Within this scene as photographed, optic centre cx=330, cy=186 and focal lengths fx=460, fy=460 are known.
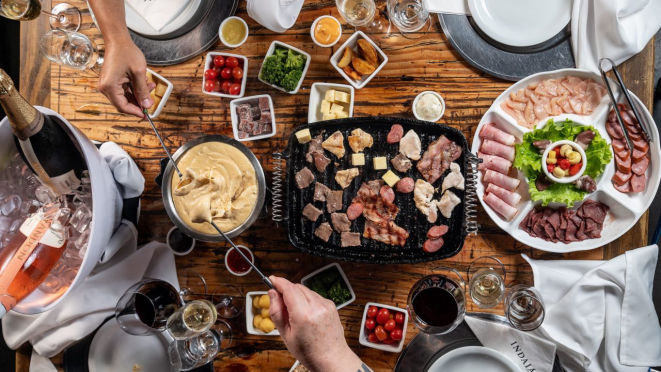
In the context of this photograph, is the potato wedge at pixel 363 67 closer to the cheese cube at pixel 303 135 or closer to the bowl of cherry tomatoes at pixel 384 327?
the cheese cube at pixel 303 135

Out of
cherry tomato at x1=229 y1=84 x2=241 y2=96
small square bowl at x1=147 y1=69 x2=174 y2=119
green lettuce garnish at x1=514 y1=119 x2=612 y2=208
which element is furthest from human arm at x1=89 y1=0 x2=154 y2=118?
green lettuce garnish at x1=514 y1=119 x2=612 y2=208

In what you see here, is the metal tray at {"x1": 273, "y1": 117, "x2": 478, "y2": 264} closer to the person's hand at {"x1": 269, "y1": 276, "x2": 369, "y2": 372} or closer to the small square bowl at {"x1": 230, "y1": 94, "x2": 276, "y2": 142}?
the small square bowl at {"x1": 230, "y1": 94, "x2": 276, "y2": 142}

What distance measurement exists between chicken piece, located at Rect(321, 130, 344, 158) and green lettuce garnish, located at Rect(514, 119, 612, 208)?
1003mm

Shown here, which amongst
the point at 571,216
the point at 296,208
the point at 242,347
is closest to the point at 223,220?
the point at 296,208

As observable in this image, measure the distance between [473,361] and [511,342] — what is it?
0.25 metres

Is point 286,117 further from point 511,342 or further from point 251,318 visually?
point 511,342

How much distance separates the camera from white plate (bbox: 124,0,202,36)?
9.15 feet

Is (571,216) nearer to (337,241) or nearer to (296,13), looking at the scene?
(337,241)

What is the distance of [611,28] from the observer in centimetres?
259

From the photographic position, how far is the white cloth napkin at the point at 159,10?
2.76m

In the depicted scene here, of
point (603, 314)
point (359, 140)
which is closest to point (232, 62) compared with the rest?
point (359, 140)

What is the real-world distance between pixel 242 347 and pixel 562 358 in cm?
188

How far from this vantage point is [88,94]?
294 centimetres

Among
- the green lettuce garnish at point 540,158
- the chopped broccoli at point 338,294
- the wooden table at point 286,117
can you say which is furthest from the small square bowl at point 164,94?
the green lettuce garnish at point 540,158
